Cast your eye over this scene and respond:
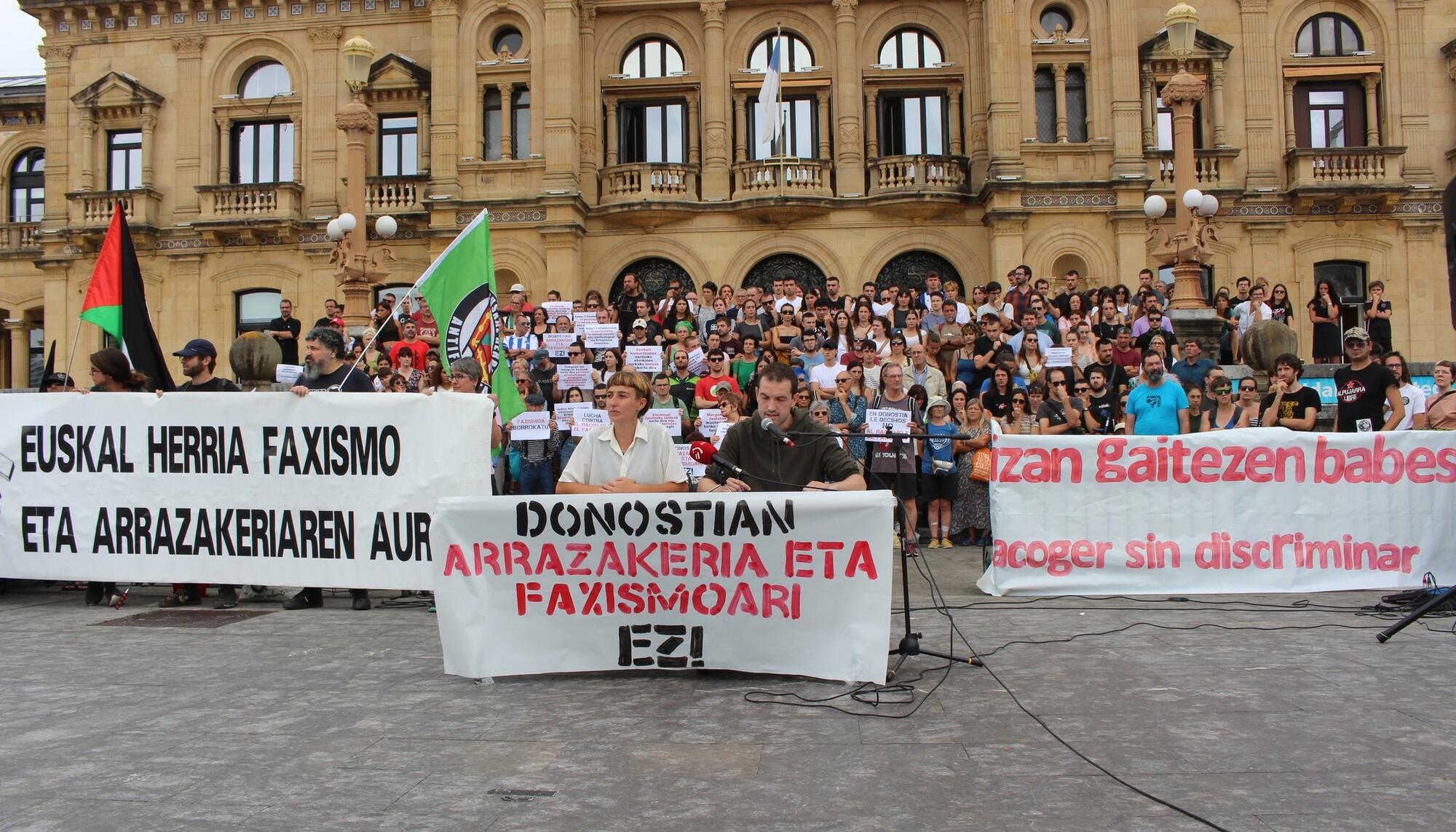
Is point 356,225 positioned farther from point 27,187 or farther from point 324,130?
point 27,187

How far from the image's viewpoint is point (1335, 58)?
28547 mm

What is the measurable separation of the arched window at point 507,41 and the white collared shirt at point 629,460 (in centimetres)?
2478

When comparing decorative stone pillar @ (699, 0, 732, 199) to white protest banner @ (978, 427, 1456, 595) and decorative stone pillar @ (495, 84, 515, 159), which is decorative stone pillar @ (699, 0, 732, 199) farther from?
white protest banner @ (978, 427, 1456, 595)

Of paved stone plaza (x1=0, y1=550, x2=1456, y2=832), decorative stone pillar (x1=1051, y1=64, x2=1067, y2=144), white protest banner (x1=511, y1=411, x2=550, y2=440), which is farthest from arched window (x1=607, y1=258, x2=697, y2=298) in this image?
paved stone plaza (x1=0, y1=550, x2=1456, y2=832)

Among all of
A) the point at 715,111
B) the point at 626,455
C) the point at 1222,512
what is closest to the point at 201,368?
the point at 626,455

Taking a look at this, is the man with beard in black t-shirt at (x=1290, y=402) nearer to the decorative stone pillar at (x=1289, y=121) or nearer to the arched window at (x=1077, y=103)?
the arched window at (x=1077, y=103)

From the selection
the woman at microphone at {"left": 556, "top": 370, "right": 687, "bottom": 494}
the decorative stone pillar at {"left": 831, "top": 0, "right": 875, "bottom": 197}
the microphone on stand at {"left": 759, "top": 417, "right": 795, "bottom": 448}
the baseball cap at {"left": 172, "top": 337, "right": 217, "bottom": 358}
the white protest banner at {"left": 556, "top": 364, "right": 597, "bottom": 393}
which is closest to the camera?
the microphone on stand at {"left": 759, "top": 417, "right": 795, "bottom": 448}

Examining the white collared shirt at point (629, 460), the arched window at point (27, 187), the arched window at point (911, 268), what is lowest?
the white collared shirt at point (629, 460)

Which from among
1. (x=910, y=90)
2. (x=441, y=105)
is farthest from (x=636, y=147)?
(x=910, y=90)

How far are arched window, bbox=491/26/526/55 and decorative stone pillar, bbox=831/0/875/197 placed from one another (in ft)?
27.5

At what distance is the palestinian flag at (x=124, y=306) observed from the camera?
395 inches

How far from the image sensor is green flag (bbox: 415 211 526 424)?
9867 millimetres

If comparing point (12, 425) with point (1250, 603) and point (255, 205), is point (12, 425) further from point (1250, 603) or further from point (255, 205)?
point (255, 205)

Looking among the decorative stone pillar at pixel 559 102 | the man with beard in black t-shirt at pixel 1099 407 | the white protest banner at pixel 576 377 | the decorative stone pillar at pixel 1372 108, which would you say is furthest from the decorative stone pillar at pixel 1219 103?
the white protest banner at pixel 576 377
